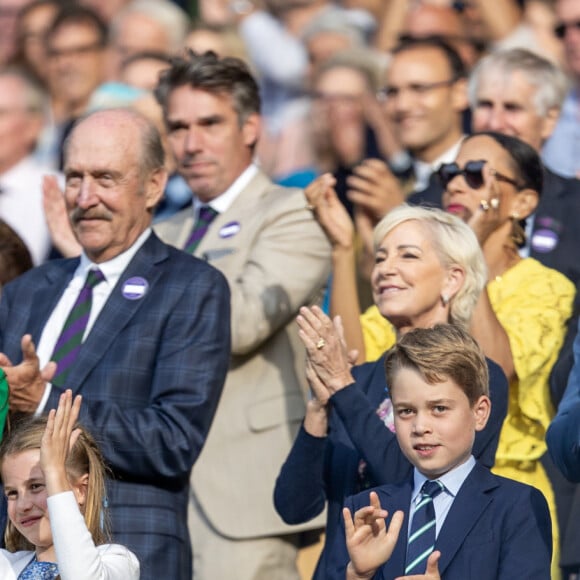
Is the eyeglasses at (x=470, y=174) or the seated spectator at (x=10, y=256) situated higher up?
the eyeglasses at (x=470, y=174)

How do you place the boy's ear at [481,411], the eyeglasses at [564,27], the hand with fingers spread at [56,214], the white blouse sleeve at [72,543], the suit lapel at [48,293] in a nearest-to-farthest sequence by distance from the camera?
1. the white blouse sleeve at [72,543]
2. the boy's ear at [481,411]
3. the suit lapel at [48,293]
4. the hand with fingers spread at [56,214]
5. the eyeglasses at [564,27]

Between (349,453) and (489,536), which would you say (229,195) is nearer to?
(349,453)

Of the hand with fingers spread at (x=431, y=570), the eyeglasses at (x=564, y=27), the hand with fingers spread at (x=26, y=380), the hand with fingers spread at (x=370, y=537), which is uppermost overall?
the eyeglasses at (x=564, y=27)

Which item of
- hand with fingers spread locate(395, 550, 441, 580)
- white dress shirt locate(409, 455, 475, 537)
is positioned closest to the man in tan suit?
white dress shirt locate(409, 455, 475, 537)

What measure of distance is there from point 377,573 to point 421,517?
0.65 feet

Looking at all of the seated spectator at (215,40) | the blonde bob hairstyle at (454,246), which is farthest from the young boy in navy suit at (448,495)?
the seated spectator at (215,40)

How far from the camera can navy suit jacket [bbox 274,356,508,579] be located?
5.01 m

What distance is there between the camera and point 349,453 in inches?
213

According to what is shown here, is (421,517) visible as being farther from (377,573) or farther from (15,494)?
(15,494)

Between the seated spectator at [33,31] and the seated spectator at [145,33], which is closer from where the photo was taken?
the seated spectator at [145,33]

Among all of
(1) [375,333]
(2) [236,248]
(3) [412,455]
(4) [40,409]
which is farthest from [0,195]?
(3) [412,455]

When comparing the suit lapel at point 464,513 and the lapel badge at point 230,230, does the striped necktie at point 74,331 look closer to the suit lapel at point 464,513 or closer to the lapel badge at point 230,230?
the lapel badge at point 230,230

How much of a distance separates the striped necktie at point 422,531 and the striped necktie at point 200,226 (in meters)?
2.27

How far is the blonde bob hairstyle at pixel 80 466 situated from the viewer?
187 inches
